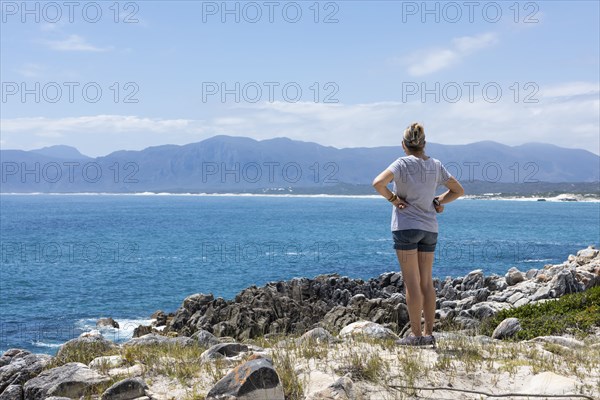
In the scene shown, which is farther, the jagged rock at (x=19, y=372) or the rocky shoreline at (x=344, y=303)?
the rocky shoreline at (x=344, y=303)

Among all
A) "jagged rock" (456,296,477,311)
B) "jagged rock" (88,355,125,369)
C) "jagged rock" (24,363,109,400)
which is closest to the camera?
"jagged rock" (24,363,109,400)

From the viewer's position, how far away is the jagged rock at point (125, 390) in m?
6.93

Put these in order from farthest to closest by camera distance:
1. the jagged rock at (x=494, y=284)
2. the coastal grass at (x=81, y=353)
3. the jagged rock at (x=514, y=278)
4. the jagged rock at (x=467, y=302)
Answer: the jagged rock at (x=514, y=278)
the jagged rock at (x=494, y=284)
the jagged rock at (x=467, y=302)
the coastal grass at (x=81, y=353)

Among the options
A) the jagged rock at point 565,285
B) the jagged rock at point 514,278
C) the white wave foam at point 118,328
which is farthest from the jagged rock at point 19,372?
the jagged rock at point 514,278

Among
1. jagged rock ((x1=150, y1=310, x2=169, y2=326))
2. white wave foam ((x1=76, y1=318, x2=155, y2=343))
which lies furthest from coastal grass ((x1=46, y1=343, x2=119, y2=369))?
jagged rock ((x1=150, y1=310, x2=169, y2=326))

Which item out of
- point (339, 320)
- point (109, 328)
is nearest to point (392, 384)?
point (339, 320)

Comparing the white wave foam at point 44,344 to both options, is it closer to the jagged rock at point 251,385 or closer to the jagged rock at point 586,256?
the jagged rock at point 251,385

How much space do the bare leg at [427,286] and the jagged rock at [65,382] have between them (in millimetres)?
4236

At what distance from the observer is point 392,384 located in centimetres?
699

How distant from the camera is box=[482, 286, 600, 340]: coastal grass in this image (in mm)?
11867

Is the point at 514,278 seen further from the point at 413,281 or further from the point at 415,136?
the point at 415,136

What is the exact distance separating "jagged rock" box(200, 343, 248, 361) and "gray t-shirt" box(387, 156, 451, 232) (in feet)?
8.98

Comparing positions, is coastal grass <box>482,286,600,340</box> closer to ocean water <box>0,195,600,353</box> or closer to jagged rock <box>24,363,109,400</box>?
jagged rock <box>24,363,109,400</box>

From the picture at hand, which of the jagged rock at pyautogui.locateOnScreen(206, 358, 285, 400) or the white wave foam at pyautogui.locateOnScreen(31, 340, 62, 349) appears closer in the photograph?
the jagged rock at pyautogui.locateOnScreen(206, 358, 285, 400)
